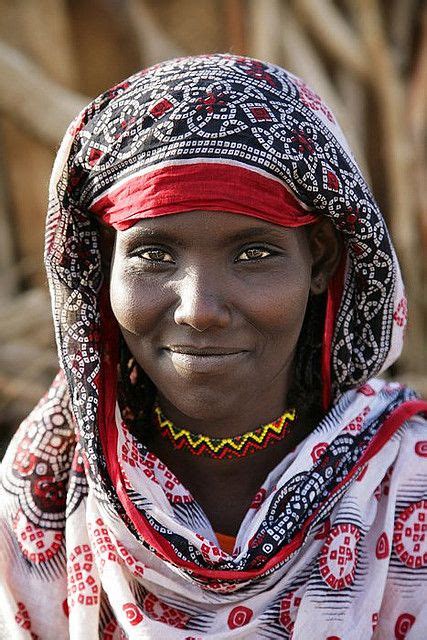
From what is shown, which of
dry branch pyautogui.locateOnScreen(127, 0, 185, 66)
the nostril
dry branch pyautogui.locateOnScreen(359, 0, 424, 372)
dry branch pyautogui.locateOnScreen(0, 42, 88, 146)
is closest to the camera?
the nostril

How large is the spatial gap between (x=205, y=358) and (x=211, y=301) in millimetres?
124

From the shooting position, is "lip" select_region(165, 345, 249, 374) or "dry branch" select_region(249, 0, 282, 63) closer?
"lip" select_region(165, 345, 249, 374)

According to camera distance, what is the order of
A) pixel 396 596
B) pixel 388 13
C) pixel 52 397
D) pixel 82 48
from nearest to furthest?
pixel 396 596 < pixel 52 397 < pixel 82 48 < pixel 388 13

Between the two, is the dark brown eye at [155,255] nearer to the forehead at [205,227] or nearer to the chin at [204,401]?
the forehead at [205,227]

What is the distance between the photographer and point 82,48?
511cm

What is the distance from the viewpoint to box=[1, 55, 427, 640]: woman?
1.92 metres

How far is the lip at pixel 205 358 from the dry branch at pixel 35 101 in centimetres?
309

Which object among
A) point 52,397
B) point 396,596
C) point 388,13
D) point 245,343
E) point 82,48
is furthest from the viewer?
point 388,13

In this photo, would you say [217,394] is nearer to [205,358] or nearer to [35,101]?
[205,358]

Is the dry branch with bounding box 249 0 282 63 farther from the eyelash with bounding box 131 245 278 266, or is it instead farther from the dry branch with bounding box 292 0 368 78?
the eyelash with bounding box 131 245 278 266

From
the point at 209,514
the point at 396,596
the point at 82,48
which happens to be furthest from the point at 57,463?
the point at 82,48

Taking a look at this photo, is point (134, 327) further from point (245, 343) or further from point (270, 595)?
point (270, 595)

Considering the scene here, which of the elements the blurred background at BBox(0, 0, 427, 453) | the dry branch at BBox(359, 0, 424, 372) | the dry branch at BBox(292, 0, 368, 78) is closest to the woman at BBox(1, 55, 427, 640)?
the blurred background at BBox(0, 0, 427, 453)

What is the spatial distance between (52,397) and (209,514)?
0.43 meters
